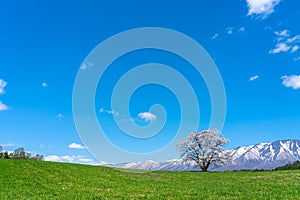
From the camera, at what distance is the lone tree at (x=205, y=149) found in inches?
3423

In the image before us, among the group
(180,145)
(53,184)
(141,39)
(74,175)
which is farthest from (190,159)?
(53,184)

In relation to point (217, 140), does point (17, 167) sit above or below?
below

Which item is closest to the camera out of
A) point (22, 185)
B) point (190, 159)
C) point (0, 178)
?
point (22, 185)

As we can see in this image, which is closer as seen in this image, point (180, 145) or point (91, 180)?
point (91, 180)

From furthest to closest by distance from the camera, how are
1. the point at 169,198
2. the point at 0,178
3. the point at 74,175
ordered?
the point at 74,175, the point at 0,178, the point at 169,198

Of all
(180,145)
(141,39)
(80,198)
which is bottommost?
(80,198)

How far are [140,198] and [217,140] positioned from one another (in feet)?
237

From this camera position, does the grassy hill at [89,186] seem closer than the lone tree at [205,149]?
Yes

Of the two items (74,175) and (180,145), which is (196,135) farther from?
(74,175)

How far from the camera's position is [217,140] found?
90.2 metres

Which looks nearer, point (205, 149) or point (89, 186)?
point (89, 186)

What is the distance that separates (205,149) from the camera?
8875 centimetres

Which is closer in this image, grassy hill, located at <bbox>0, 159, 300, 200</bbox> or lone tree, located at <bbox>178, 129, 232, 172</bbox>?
grassy hill, located at <bbox>0, 159, 300, 200</bbox>

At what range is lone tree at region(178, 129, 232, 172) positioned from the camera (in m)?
86.9
